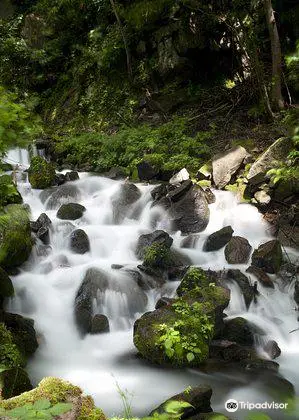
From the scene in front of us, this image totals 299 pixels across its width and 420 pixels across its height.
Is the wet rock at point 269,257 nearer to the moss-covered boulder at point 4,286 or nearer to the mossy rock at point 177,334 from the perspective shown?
the mossy rock at point 177,334

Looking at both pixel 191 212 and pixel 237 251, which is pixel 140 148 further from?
pixel 237 251

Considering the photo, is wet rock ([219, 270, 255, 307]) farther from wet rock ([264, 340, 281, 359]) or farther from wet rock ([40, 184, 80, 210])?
wet rock ([40, 184, 80, 210])

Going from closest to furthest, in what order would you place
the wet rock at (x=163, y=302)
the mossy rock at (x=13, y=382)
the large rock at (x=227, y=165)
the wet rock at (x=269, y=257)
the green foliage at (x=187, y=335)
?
the mossy rock at (x=13, y=382), the green foliage at (x=187, y=335), the wet rock at (x=163, y=302), the wet rock at (x=269, y=257), the large rock at (x=227, y=165)

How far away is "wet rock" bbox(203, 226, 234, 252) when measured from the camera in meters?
7.65

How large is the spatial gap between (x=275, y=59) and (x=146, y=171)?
4237 mm

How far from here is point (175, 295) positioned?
21.3 ft

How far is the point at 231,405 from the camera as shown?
461 cm

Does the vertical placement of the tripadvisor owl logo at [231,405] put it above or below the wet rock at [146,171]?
below

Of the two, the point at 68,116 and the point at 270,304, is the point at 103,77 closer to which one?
the point at 68,116

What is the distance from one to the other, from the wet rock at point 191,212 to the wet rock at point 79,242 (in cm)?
186

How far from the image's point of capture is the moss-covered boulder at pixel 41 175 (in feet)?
34.5

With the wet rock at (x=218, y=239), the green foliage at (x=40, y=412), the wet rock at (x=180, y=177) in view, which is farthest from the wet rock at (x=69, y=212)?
the green foliage at (x=40, y=412)

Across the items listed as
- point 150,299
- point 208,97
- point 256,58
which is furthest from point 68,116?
point 150,299

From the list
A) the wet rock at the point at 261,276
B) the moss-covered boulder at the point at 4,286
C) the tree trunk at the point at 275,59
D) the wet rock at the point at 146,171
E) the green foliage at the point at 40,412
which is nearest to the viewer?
the green foliage at the point at 40,412
